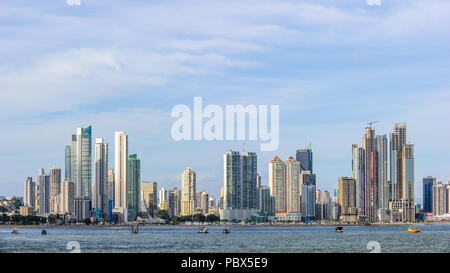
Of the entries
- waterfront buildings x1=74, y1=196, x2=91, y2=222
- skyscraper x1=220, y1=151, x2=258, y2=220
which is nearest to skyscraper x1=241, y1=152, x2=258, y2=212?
skyscraper x1=220, y1=151, x2=258, y2=220

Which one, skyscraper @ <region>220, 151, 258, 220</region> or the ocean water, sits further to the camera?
the ocean water

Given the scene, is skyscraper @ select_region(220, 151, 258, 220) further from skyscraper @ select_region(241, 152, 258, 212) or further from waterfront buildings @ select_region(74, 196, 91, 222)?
waterfront buildings @ select_region(74, 196, 91, 222)

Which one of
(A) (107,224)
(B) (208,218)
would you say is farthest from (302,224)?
(A) (107,224)

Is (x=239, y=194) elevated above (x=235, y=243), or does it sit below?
above

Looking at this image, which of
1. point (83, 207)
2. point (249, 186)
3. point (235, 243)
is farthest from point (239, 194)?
point (83, 207)

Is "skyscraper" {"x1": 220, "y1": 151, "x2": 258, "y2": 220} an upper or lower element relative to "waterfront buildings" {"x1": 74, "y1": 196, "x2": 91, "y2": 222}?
upper

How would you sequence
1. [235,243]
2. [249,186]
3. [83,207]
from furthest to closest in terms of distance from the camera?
[83,207] < [235,243] < [249,186]

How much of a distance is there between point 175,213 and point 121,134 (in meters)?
79.2

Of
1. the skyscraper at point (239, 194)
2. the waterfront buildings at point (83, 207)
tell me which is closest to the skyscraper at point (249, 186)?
the skyscraper at point (239, 194)

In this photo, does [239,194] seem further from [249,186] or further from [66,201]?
[66,201]

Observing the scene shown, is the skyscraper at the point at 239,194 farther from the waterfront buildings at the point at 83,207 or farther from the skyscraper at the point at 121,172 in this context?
the waterfront buildings at the point at 83,207

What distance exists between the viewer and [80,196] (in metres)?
82.2
